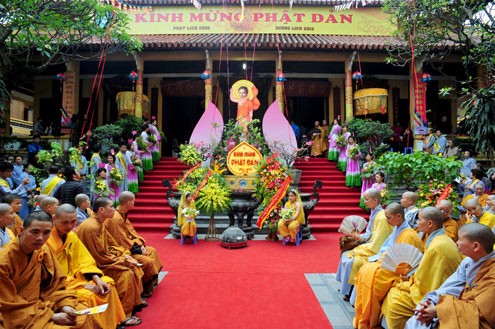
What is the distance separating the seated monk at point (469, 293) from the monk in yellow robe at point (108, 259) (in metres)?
2.68

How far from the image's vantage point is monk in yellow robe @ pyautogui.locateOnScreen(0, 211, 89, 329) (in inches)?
91.4

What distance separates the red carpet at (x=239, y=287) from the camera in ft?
11.4

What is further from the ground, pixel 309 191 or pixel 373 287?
pixel 309 191

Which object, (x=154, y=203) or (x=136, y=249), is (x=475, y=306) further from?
(x=154, y=203)

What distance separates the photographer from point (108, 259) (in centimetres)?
352

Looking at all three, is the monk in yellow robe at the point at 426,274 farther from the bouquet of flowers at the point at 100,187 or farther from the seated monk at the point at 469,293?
the bouquet of flowers at the point at 100,187

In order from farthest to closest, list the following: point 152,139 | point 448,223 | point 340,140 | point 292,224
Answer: point 152,139
point 340,140
point 292,224
point 448,223

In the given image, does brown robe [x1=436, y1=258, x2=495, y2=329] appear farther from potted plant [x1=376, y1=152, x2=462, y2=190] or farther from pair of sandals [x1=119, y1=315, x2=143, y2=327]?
potted plant [x1=376, y1=152, x2=462, y2=190]

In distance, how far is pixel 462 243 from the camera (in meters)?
2.34

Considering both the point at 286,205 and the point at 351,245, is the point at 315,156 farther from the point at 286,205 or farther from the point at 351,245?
the point at 351,245

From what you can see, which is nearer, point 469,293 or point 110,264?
point 469,293

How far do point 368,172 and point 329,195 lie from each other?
1299mm

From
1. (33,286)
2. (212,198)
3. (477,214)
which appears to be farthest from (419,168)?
(33,286)

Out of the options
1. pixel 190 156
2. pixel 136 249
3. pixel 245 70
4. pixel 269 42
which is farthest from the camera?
pixel 245 70
